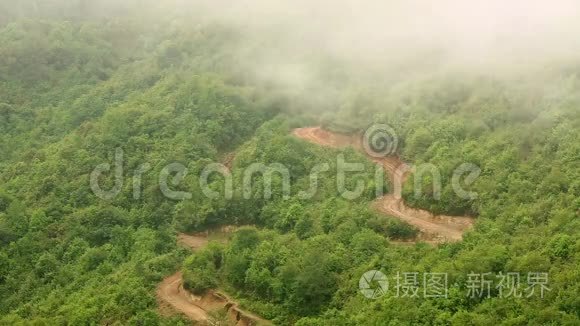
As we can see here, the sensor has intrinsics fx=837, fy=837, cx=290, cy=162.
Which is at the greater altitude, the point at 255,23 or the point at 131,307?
the point at 255,23

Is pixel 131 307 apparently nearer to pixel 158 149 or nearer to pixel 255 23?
pixel 158 149

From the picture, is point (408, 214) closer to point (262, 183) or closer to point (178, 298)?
point (262, 183)

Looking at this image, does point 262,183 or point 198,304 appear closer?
point 198,304

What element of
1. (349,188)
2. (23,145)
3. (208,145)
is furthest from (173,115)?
(349,188)

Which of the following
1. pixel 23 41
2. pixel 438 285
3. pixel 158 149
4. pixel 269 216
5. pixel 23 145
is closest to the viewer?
pixel 438 285

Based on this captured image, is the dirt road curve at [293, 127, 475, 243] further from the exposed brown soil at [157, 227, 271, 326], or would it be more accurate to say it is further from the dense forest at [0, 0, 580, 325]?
the exposed brown soil at [157, 227, 271, 326]

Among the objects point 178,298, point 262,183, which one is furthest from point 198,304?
point 262,183

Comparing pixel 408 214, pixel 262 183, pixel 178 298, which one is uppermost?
pixel 262 183
